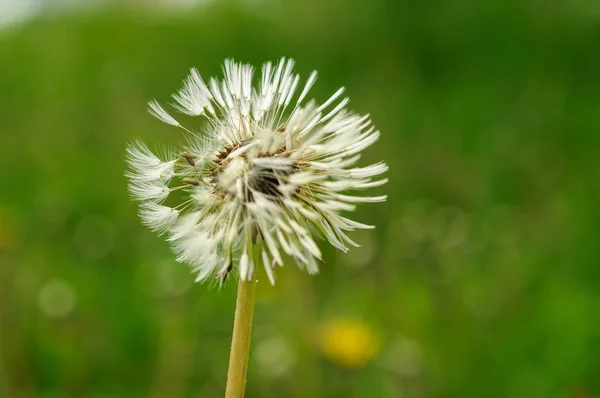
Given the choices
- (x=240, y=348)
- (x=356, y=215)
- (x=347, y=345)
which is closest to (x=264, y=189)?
(x=240, y=348)

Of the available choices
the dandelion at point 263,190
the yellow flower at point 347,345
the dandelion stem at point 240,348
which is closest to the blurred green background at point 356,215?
the yellow flower at point 347,345

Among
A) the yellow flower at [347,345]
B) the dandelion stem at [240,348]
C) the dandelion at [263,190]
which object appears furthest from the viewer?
the yellow flower at [347,345]

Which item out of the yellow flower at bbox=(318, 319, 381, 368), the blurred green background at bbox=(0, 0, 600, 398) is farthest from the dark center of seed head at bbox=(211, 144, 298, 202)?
the yellow flower at bbox=(318, 319, 381, 368)

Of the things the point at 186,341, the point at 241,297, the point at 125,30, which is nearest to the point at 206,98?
the point at 241,297

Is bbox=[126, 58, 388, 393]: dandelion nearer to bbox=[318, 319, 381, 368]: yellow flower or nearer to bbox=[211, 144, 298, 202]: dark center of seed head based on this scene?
bbox=[211, 144, 298, 202]: dark center of seed head

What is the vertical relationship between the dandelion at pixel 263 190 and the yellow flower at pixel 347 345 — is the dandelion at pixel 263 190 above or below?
above

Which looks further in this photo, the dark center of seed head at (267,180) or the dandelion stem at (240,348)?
the dark center of seed head at (267,180)

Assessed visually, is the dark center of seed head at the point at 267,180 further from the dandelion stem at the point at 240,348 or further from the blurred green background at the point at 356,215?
the blurred green background at the point at 356,215
